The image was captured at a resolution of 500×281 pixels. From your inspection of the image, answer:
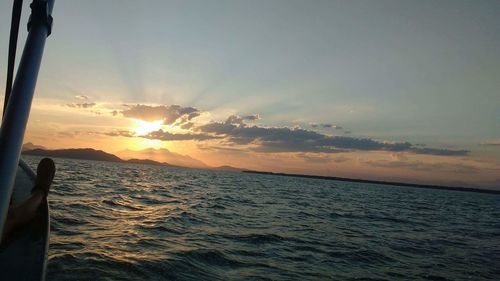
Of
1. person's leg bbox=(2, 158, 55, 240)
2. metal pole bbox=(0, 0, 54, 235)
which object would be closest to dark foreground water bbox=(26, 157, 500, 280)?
person's leg bbox=(2, 158, 55, 240)

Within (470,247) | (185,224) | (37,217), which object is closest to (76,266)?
(37,217)

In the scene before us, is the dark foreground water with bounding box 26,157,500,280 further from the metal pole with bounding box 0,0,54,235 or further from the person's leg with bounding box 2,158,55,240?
the metal pole with bounding box 0,0,54,235

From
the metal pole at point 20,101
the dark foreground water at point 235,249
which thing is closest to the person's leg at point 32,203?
the dark foreground water at point 235,249

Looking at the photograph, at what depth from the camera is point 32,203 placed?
19.2 ft

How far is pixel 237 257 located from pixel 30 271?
711 centimetres

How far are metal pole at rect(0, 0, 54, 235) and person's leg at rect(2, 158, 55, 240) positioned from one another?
181 inches

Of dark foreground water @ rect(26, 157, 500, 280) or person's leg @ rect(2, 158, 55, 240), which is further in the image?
dark foreground water @ rect(26, 157, 500, 280)

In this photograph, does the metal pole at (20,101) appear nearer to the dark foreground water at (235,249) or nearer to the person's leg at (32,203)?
the person's leg at (32,203)

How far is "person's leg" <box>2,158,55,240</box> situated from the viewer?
17.6ft

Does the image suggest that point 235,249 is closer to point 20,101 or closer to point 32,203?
point 32,203

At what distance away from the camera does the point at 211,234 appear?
14.0 meters

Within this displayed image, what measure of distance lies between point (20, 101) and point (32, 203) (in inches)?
208

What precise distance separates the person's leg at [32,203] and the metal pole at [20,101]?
4594 millimetres

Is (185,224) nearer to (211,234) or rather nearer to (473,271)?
(211,234)
